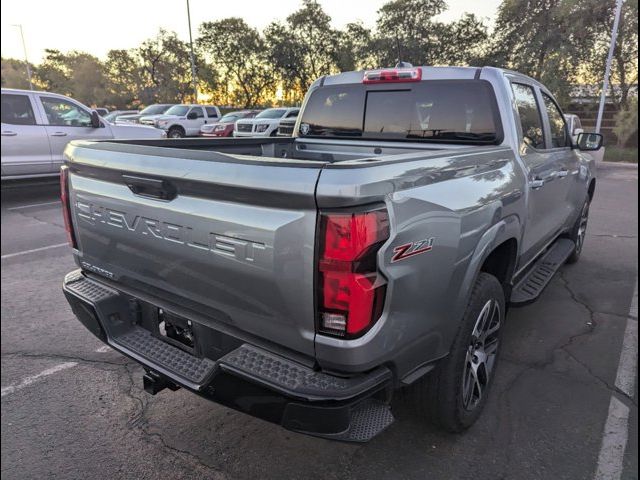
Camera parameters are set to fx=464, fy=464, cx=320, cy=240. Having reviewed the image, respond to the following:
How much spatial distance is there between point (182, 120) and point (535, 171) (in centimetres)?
2064

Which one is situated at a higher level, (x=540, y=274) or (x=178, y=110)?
(x=178, y=110)

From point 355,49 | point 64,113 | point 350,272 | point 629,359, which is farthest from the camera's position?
point 64,113

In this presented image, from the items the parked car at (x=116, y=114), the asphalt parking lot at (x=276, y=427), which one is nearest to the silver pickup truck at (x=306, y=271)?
the asphalt parking lot at (x=276, y=427)

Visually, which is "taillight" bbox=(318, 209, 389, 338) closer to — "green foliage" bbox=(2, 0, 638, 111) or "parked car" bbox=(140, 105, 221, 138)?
"green foliage" bbox=(2, 0, 638, 111)

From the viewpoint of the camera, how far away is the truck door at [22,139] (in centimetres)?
856

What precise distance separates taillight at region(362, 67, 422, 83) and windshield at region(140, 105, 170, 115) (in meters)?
22.5

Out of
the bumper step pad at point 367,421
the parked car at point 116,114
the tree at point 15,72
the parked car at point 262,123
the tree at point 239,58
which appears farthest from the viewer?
the parked car at point 116,114

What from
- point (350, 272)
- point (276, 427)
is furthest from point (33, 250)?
point (350, 272)

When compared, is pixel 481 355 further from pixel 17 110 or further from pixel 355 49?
pixel 17 110

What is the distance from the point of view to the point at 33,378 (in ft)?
10.1

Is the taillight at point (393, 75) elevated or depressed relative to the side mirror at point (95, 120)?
elevated

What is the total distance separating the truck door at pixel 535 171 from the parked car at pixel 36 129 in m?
8.80

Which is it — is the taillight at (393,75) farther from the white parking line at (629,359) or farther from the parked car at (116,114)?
the parked car at (116,114)

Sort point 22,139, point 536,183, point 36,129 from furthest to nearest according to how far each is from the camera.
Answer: point 36,129, point 22,139, point 536,183
